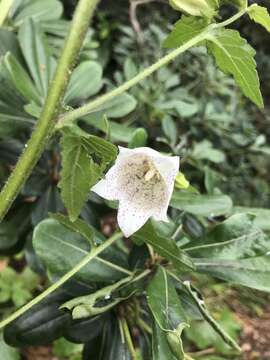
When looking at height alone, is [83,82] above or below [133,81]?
below

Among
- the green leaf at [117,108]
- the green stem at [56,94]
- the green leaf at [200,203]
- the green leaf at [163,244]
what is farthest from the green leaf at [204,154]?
the green stem at [56,94]

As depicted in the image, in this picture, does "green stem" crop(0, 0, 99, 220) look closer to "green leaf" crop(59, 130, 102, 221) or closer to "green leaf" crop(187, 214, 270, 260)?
"green leaf" crop(59, 130, 102, 221)

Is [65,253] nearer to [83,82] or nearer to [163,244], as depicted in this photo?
[163,244]

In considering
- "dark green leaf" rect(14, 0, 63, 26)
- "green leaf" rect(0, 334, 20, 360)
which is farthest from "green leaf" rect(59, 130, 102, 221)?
"dark green leaf" rect(14, 0, 63, 26)

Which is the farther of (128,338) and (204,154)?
(204,154)

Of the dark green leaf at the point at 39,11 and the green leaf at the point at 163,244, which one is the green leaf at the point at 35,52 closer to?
the dark green leaf at the point at 39,11

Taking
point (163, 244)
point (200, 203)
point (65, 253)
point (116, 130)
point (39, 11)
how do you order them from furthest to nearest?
point (39, 11) → point (116, 130) → point (200, 203) → point (65, 253) → point (163, 244)

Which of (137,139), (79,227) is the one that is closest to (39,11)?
(137,139)
